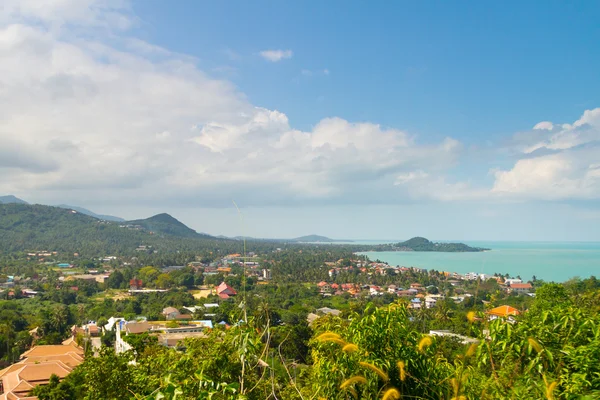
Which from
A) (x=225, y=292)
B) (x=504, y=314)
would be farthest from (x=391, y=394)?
(x=225, y=292)

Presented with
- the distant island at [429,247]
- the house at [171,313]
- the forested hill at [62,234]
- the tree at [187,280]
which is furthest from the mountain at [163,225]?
the house at [171,313]

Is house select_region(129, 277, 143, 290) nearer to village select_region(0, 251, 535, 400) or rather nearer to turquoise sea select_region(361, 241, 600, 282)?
village select_region(0, 251, 535, 400)

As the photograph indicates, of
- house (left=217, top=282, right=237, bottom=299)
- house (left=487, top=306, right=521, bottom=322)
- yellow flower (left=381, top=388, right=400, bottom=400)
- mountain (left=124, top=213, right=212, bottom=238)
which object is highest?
mountain (left=124, top=213, right=212, bottom=238)

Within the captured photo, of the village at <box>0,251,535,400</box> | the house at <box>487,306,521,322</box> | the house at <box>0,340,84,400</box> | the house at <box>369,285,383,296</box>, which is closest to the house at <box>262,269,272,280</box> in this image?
the village at <box>0,251,535,400</box>

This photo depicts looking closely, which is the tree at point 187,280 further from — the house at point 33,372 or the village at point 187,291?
the house at point 33,372

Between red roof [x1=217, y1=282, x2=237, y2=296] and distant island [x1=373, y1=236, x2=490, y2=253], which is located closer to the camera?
red roof [x1=217, y1=282, x2=237, y2=296]

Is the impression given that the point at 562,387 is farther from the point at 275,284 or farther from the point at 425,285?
the point at 425,285
